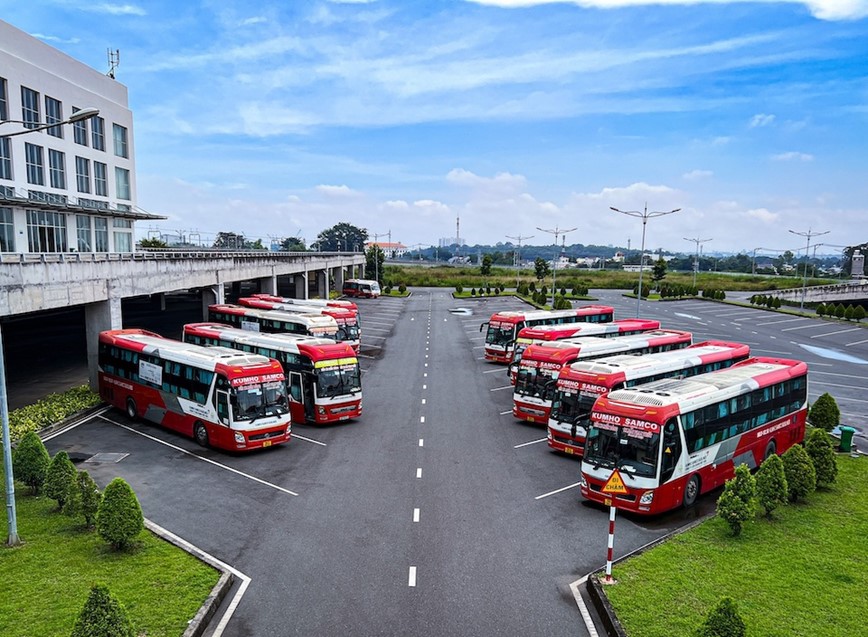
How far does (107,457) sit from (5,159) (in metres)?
33.7

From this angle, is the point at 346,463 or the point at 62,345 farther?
the point at 62,345

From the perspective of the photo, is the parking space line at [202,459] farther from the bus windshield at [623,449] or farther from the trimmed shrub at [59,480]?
the bus windshield at [623,449]

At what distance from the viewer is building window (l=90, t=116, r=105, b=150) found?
5212 cm

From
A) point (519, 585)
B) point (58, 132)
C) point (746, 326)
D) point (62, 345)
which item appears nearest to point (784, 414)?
point (519, 585)

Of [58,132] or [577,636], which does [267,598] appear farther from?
[58,132]

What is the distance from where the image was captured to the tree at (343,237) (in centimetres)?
17150

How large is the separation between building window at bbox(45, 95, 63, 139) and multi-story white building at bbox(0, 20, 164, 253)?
0.08 metres

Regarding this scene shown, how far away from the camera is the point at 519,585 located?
11.9 m

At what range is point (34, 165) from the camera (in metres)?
45.0

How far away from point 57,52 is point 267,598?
52.1 metres

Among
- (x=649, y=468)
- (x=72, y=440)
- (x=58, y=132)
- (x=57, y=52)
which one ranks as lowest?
(x=72, y=440)

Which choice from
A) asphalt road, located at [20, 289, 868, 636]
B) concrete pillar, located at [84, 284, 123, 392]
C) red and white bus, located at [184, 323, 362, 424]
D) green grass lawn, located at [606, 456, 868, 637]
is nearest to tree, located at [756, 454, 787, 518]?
green grass lawn, located at [606, 456, 868, 637]

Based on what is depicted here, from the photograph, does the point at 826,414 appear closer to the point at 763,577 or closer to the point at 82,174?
the point at 763,577

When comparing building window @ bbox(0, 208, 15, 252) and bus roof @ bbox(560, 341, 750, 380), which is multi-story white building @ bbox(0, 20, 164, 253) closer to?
building window @ bbox(0, 208, 15, 252)
